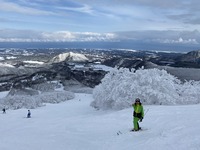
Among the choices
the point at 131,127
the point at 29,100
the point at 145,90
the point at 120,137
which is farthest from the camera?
the point at 29,100

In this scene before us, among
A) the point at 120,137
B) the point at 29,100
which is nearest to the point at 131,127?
the point at 120,137

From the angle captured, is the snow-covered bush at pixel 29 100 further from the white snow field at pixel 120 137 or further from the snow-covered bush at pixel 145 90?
the white snow field at pixel 120 137

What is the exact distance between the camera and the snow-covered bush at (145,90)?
119 feet

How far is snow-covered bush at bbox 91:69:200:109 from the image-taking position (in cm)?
3641

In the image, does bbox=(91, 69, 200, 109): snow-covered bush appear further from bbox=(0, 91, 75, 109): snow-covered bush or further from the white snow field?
bbox=(0, 91, 75, 109): snow-covered bush

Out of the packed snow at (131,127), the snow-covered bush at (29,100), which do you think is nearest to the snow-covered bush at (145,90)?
the packed snow at (131,127)

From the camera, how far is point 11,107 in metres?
69.7

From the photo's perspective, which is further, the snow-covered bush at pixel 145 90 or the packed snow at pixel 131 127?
the snow-covered bush at pixel 145 90

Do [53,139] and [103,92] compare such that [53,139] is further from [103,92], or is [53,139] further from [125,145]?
[103,92]

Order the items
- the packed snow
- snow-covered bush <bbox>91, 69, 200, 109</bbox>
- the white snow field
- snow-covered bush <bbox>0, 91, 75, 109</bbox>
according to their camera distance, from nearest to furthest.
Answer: the white snow field → the packed snow → snow-covered bush <bbox>91, 69, 200, 109</bbox> → snow-covered bush <bbox>0, 91, 75, 109</bbox>

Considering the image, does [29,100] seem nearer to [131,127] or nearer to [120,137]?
[131,127]

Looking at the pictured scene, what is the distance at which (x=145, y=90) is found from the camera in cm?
3672

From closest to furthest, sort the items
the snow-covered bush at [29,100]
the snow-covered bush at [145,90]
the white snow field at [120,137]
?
1. the white snow field at [120,137]
2. the snow-covered bush at [145,90]
3. the snow-covered bush at [29,100]

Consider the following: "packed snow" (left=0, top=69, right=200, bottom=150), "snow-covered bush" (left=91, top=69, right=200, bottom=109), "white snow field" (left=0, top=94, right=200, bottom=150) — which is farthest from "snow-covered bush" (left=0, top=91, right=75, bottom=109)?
"white snow field" (left=0, top=94, right=200, bottom=150)
